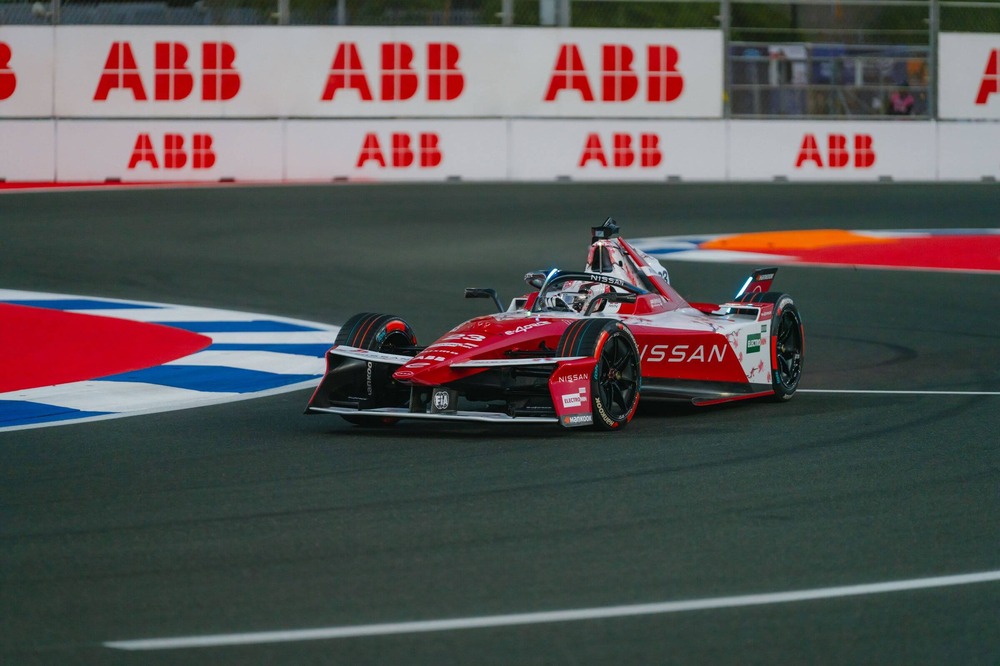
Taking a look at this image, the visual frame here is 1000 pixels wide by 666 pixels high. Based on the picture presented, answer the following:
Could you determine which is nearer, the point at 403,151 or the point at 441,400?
the point at 441,400

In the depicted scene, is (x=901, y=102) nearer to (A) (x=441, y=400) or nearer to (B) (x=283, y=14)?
(B) (x=283, y=14)

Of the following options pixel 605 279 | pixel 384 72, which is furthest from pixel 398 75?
pixel 605 279

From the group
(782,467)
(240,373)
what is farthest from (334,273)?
(782,467)

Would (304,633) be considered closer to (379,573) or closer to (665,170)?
(379,573)

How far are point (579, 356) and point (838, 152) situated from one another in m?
19.9

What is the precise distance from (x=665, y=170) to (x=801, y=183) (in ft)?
7.28

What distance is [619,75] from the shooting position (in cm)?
2662

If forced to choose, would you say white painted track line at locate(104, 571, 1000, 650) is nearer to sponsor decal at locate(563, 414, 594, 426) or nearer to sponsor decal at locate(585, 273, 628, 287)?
sponsor decal at locate(563, 414, 594, 426)

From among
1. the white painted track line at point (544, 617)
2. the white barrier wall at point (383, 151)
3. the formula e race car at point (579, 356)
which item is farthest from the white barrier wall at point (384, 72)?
the white painted track line at point (544, 617)

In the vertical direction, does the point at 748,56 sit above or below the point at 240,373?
above

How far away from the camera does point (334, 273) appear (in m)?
16.4

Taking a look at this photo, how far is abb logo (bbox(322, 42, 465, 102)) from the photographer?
25922mm

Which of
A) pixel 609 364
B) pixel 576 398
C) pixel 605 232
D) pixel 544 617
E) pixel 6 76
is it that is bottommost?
pixel 544 617

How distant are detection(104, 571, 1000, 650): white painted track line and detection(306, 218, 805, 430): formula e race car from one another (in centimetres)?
298
